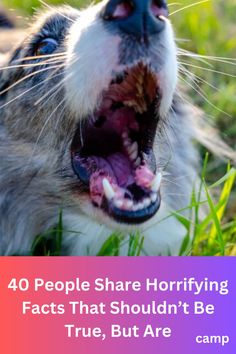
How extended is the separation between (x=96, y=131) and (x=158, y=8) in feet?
2.00

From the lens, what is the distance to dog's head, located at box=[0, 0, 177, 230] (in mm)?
2922

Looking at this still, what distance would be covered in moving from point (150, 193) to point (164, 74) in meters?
0.47

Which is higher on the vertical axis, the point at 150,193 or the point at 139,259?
the point at 150,193

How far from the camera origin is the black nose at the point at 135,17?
285cm

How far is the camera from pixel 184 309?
3104 millimetres

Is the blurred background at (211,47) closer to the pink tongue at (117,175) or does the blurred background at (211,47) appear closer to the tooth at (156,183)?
the pink tongue at (117,175)

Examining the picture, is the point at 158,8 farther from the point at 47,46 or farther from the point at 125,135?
the point at 47,46

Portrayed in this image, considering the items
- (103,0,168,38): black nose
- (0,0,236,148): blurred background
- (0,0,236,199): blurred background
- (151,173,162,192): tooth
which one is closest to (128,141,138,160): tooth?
(151,173,162,192): tooth

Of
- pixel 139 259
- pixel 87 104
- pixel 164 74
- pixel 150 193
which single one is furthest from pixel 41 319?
pixel 164 74

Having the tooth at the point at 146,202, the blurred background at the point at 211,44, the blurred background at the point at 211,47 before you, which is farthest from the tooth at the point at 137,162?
the blurred background at the point at 211,44

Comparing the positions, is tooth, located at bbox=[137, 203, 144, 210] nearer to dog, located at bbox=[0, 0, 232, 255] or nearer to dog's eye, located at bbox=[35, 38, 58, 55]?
dog, located at bbox=[0, 0, 232, 255]

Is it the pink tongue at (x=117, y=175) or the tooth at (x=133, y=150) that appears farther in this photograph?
the tooth at (x=133, y=150)

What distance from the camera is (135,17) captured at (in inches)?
112

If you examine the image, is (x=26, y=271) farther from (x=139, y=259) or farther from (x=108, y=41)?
(x=108, y=41)
